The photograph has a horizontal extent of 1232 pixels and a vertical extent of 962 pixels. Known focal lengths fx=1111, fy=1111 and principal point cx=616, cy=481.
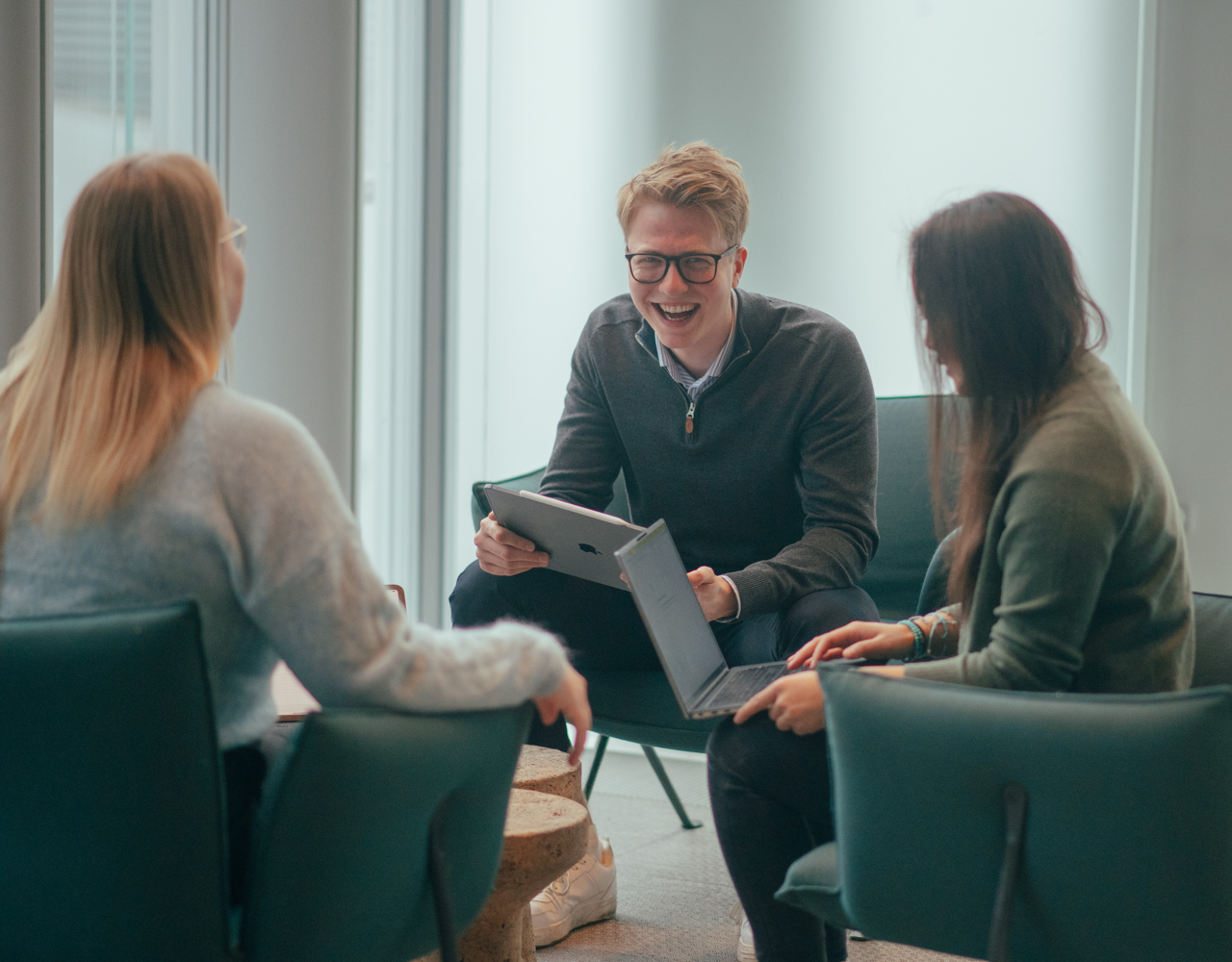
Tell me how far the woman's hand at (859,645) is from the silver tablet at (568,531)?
0.96ft

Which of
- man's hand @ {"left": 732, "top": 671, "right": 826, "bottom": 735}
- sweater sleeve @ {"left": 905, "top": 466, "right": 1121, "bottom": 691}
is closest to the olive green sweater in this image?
sweater sleeve @ {"left": 905, "top": 466, "right": 1121, "bottom": 691}

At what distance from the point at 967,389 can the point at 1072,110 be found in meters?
1.75

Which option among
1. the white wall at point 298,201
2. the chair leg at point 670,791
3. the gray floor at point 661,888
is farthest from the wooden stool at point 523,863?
the white wall at point 298,201

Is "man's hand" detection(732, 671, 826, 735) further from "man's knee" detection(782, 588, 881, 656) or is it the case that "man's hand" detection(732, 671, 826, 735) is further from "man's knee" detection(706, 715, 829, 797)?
"man's knee" detection(782, 588, 881, 656)

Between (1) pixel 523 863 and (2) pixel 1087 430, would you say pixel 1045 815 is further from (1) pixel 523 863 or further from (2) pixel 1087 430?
(1) pixel 523 863

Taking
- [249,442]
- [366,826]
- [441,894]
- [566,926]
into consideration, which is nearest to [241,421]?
[249,442]

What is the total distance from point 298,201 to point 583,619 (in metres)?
1.44

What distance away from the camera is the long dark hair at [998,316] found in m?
1.22

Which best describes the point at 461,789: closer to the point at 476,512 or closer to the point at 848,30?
the point at 476,512

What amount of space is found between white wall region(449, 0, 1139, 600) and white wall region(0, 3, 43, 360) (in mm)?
1469

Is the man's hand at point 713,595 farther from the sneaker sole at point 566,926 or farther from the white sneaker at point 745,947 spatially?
the sneaker sole at point 566,926

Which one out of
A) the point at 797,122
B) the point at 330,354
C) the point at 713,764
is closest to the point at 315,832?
the point at 713,764

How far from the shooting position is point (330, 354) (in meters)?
2.92

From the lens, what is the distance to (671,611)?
1.63 meters
